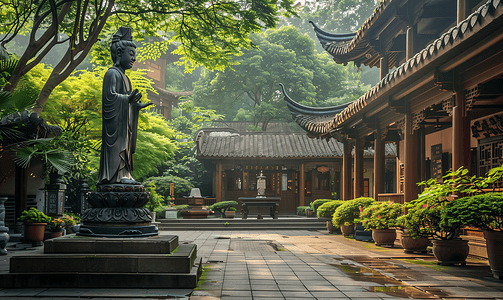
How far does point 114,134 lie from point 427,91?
6.87 metres

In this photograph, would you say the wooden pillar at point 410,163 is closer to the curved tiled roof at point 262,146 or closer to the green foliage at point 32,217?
the green foliage at point 32,217

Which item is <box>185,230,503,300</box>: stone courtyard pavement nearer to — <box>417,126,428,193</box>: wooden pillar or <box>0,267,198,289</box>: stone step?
<box>0,267,198,289</box>: stone step

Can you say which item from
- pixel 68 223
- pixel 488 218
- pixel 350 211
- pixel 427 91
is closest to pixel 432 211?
pixel 488 218

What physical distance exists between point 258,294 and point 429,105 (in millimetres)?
6583

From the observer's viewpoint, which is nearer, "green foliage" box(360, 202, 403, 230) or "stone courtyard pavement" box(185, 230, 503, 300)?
"stone courtyard pavement" box(185, 230, 503, 300)

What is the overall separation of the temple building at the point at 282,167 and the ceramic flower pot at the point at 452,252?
15809 mm

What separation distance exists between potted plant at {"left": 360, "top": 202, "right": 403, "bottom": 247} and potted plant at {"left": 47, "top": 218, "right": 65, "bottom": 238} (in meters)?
7.41

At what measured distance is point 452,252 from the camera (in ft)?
23.5

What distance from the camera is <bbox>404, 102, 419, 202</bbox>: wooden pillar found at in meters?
10.2

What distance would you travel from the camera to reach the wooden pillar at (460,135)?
795cm

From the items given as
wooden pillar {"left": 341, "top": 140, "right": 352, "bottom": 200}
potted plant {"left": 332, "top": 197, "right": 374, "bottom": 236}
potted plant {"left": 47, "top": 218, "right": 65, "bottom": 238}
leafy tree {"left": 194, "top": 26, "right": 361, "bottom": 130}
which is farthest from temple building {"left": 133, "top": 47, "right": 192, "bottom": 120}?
potted plant {"left": 332, "top": 197, "right": 374, "bottom": 236}

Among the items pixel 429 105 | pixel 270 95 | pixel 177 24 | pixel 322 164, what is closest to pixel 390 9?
pixel 429 105

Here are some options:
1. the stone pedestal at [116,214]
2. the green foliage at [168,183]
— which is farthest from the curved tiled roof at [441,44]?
the green foliage at [168,183]

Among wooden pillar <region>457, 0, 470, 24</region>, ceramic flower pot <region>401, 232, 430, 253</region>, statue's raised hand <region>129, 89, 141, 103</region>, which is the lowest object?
ceramic flower pot <region>401, 232, 430, 253</region>
